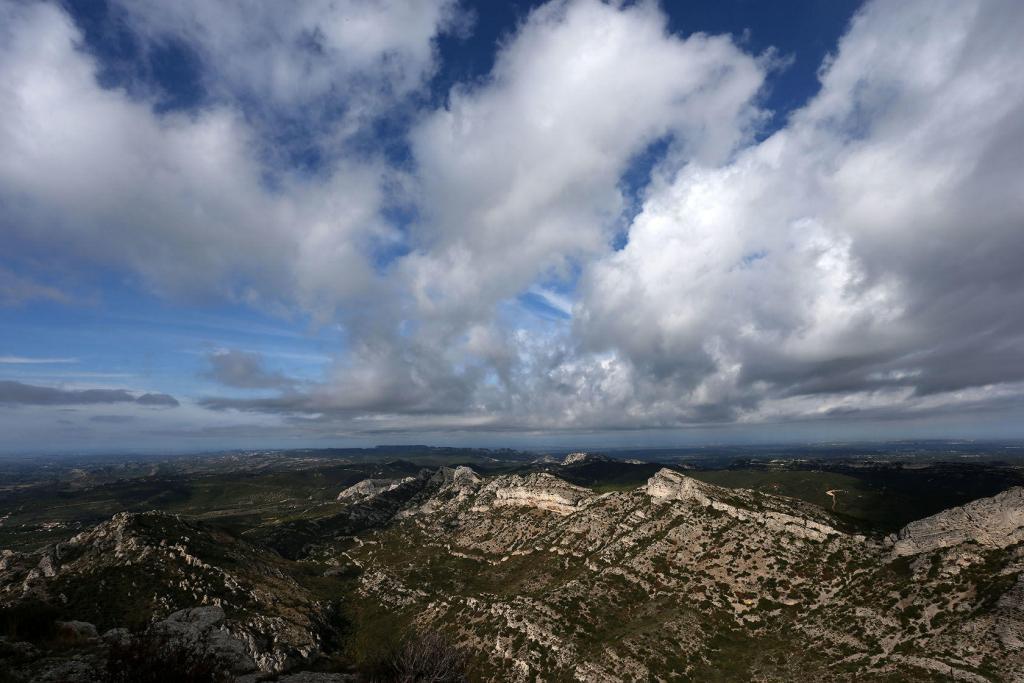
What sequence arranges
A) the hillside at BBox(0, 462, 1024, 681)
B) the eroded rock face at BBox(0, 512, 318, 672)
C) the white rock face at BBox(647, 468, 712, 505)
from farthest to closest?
1. the white rock face at BBox(647, 468, 712, 505)
2. the eroded rock face at BBox(0, 512, 318, 672)
3. the hillside at BBox(0, 462, 1024, 681)

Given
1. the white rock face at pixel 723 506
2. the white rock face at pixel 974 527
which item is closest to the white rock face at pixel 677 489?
the white rock face at pixel 723 506

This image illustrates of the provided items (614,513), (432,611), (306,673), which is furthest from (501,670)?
(614,513)

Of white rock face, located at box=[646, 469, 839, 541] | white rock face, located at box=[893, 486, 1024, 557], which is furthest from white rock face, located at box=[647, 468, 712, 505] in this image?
white rock face, located at box=[893, 486, 1024, 557]

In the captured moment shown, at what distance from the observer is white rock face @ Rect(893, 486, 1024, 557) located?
307 feet

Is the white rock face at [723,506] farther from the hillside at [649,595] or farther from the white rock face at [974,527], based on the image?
the white rock face at [974,527]

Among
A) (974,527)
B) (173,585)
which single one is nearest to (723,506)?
(974,527)

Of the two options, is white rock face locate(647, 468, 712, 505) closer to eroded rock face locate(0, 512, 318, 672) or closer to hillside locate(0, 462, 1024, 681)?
hillside locate(0, 462, 1024, 681)

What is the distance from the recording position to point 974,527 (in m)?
98.6

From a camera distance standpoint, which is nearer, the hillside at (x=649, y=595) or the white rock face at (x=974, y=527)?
the hillside at (x=649, y=595)

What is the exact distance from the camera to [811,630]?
301 feet

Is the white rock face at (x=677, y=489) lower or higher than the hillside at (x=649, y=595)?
higher

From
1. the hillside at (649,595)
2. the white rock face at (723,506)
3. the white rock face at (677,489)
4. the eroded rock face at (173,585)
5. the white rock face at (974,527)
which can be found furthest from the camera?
the white rock face at (677,489)

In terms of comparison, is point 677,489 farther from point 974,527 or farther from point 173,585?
point 173,585

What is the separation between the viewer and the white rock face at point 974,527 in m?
93.7
